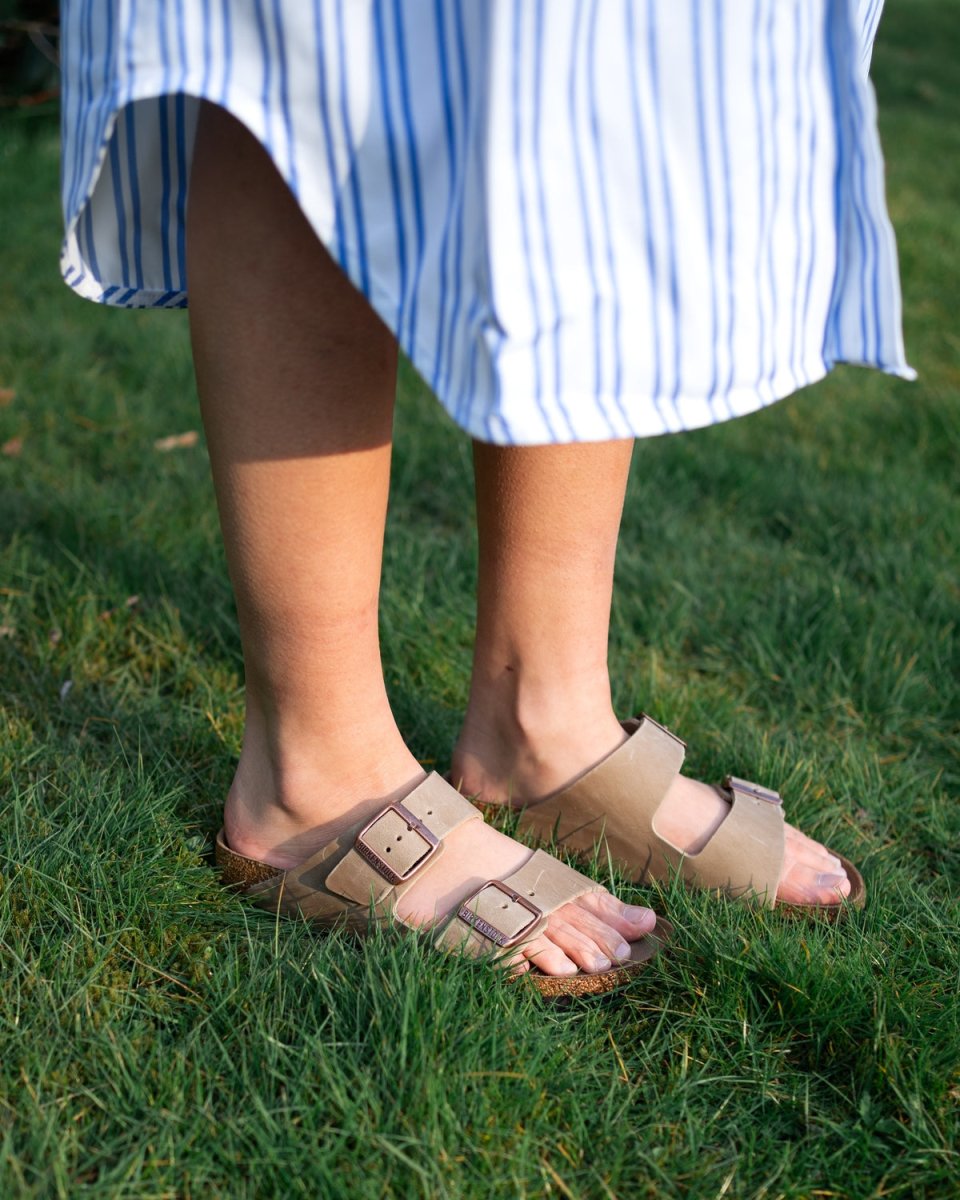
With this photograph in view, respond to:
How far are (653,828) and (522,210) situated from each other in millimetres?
728

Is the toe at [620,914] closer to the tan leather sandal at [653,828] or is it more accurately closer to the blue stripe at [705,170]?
the tan leather sandal at [653,828]

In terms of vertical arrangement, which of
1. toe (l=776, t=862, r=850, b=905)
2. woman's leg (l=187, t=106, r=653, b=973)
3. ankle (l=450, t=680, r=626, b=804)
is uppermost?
woman's leg (l=187, t=106, r=653, b=973)

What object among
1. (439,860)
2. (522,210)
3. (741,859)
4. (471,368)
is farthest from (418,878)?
(522,210)

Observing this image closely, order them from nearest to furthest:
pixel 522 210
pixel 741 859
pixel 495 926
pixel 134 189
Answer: pixel 522 210, pixel 134 189, pixel 495 926, pixel 741 859

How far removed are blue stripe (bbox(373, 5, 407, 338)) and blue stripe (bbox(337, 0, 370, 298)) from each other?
0.08ft

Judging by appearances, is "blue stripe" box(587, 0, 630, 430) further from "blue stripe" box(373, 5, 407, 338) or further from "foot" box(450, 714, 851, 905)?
"foot" box(450, 714, 851, 905)

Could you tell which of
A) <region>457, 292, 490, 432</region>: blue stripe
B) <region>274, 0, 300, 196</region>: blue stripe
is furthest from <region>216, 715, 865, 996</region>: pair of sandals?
<region>274, 0, 300, 196</region>: blue stripe

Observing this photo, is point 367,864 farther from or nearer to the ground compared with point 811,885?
farther from the ground

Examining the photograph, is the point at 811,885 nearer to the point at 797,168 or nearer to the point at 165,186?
the point at 797,168

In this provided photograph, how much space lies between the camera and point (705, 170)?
2.85ft

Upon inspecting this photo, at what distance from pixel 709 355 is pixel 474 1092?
0.63m

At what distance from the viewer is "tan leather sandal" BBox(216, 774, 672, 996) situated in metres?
1.13

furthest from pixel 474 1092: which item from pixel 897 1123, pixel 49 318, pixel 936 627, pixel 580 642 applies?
pixel 49 318

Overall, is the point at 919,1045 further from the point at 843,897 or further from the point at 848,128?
the point at 848,128
